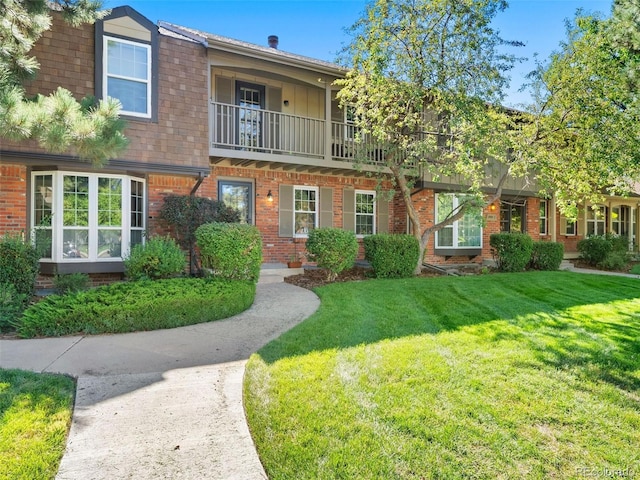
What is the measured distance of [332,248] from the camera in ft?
30.7

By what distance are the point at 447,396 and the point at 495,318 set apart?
3308 mm

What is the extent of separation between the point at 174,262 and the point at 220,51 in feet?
17.3

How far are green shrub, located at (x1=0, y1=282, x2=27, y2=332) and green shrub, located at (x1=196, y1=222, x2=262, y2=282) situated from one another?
299cm

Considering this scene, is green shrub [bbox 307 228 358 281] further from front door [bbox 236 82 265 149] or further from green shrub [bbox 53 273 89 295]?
green shrub [bbox 53 273 89 295]

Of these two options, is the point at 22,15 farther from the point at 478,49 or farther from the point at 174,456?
the point at 478,49

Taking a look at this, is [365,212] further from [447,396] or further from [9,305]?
[447,396]

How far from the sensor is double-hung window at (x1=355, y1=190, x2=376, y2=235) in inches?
518

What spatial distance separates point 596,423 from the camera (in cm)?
312

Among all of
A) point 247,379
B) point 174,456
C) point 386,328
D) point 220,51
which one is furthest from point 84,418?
point 220,51

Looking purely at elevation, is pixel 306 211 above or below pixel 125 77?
below

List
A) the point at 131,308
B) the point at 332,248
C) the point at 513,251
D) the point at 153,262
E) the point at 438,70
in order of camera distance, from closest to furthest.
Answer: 1. the point at 131,308
2. the point at 153,262
3. the point at 332,248
4. the point at 438,70
5. the point at 513,251

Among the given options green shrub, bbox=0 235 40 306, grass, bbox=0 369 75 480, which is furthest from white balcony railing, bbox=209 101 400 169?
grass, bbox=0 369 75 480

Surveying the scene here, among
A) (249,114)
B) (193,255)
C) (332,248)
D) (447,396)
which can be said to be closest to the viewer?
(447,396)

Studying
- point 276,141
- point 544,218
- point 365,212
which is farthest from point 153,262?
point 544,218
